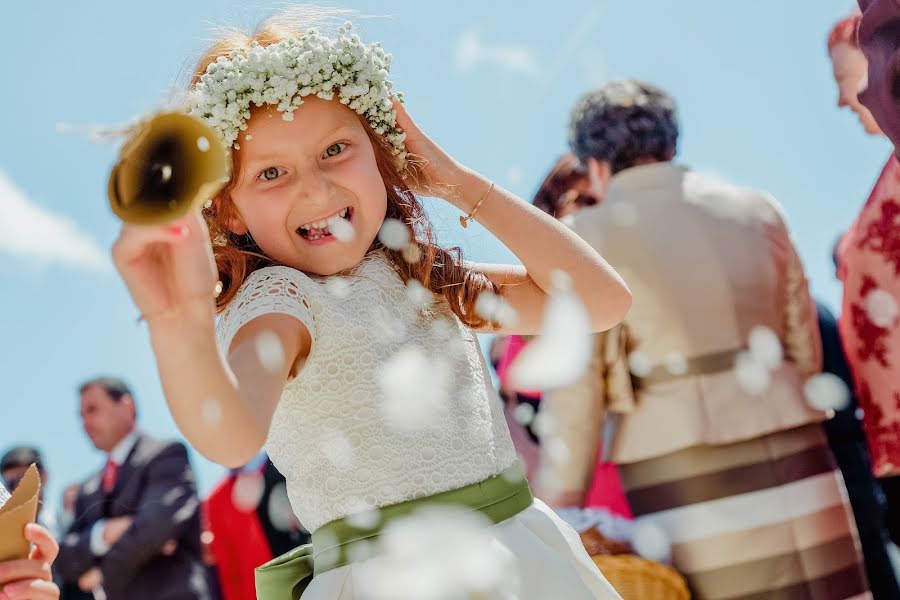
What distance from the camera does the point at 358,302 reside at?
2.02m

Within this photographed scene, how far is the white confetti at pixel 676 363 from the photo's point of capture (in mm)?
3279

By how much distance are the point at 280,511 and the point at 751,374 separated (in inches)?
115

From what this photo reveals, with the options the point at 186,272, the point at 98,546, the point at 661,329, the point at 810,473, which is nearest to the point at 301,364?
the point at 186,272

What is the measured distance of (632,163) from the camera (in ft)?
11.9

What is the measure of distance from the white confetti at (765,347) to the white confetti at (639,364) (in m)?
0.31

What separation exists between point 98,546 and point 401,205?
14.2 feet

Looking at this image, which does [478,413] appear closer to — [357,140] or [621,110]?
[357,140]

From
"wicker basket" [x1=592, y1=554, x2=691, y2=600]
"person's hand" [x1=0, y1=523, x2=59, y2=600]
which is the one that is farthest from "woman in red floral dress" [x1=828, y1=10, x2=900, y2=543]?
"person's hand" [x1=0, y1=523, x2=59, y2=600]

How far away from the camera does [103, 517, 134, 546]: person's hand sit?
19.4 feet

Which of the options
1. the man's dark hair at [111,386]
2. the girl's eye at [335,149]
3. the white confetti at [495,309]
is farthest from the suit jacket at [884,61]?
the man's dark hair at [111,386]

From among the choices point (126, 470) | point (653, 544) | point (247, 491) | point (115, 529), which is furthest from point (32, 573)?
point (126, 470)

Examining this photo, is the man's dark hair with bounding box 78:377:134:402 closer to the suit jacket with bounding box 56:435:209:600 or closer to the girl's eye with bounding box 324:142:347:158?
the suit jacket with bounding box 56:435:209:600

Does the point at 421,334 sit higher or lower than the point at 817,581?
higher

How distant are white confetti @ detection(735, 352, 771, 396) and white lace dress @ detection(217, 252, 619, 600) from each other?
136cm
